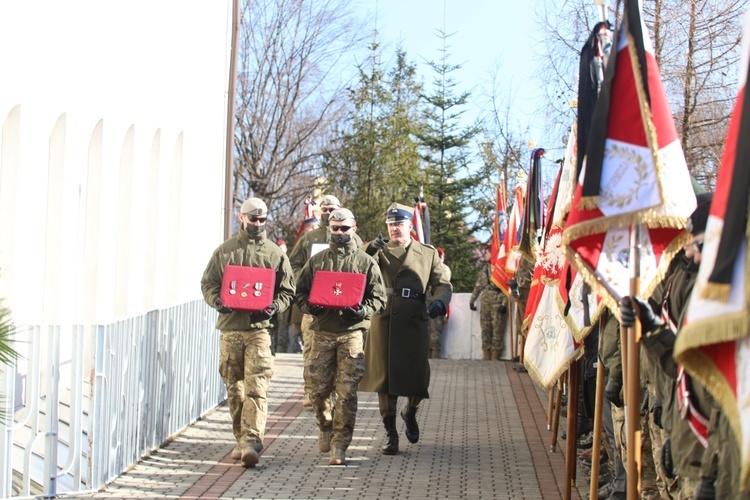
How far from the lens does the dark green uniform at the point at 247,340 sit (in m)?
9.84

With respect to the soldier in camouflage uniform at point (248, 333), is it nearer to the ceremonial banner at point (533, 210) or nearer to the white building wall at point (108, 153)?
the white building wall at point (108, 153)

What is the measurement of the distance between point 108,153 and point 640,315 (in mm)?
8676

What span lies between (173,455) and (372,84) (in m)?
19.0

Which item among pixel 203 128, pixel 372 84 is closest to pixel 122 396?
pixel 203 128

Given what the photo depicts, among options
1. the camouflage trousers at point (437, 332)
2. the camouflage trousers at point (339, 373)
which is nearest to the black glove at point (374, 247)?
the camouflage trousers at point (339, 373)

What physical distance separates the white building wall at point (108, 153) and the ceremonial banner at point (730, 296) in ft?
18.8

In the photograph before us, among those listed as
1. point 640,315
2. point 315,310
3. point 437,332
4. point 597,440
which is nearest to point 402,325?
point 315,310

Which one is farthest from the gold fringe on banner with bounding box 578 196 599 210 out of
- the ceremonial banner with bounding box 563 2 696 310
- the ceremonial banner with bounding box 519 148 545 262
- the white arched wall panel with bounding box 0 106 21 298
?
the white arched wall panel with bounding box 0 106 21 298

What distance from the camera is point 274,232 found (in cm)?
3391

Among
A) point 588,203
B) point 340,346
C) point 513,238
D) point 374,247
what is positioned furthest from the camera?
point 513,238

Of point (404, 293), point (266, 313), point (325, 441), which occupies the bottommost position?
point (325, 441)

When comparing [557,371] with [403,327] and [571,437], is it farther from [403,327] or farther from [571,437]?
[403,327]

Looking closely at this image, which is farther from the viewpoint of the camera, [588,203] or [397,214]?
[397,214]

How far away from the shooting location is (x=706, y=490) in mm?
4535
